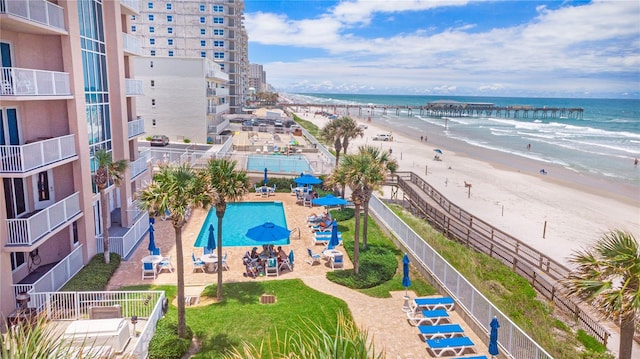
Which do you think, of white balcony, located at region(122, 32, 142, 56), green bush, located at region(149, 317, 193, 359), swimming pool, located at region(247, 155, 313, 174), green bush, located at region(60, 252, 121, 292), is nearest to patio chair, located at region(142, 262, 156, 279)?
green bush, located at region(60, 252, 121, 292)

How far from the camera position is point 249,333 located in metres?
13.0

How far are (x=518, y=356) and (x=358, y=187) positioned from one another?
8.35 meters

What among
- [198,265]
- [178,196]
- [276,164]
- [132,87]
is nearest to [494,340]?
[178,196]

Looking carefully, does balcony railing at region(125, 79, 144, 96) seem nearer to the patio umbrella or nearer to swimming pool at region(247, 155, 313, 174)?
the patio umbrella

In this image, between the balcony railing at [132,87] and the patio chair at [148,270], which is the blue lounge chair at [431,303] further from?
the balcony railing at [132,87]

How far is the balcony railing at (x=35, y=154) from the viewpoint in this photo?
13000mm

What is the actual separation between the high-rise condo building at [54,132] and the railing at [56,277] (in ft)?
0.12

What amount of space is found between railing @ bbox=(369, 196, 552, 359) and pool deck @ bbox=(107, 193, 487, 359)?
0.71 meters

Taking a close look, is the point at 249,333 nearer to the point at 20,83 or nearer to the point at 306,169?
the point at 20,83

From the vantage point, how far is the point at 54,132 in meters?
16.4

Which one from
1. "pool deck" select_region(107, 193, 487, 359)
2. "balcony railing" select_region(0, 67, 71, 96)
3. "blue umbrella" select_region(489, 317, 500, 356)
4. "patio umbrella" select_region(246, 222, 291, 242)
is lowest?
"pool deck" select_region(107, 193, 487, 359)

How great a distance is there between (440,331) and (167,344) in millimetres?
7908

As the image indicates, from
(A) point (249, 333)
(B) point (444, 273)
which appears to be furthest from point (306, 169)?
(A) point (249, 333)

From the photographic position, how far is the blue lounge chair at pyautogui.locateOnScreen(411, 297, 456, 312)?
1458cm
